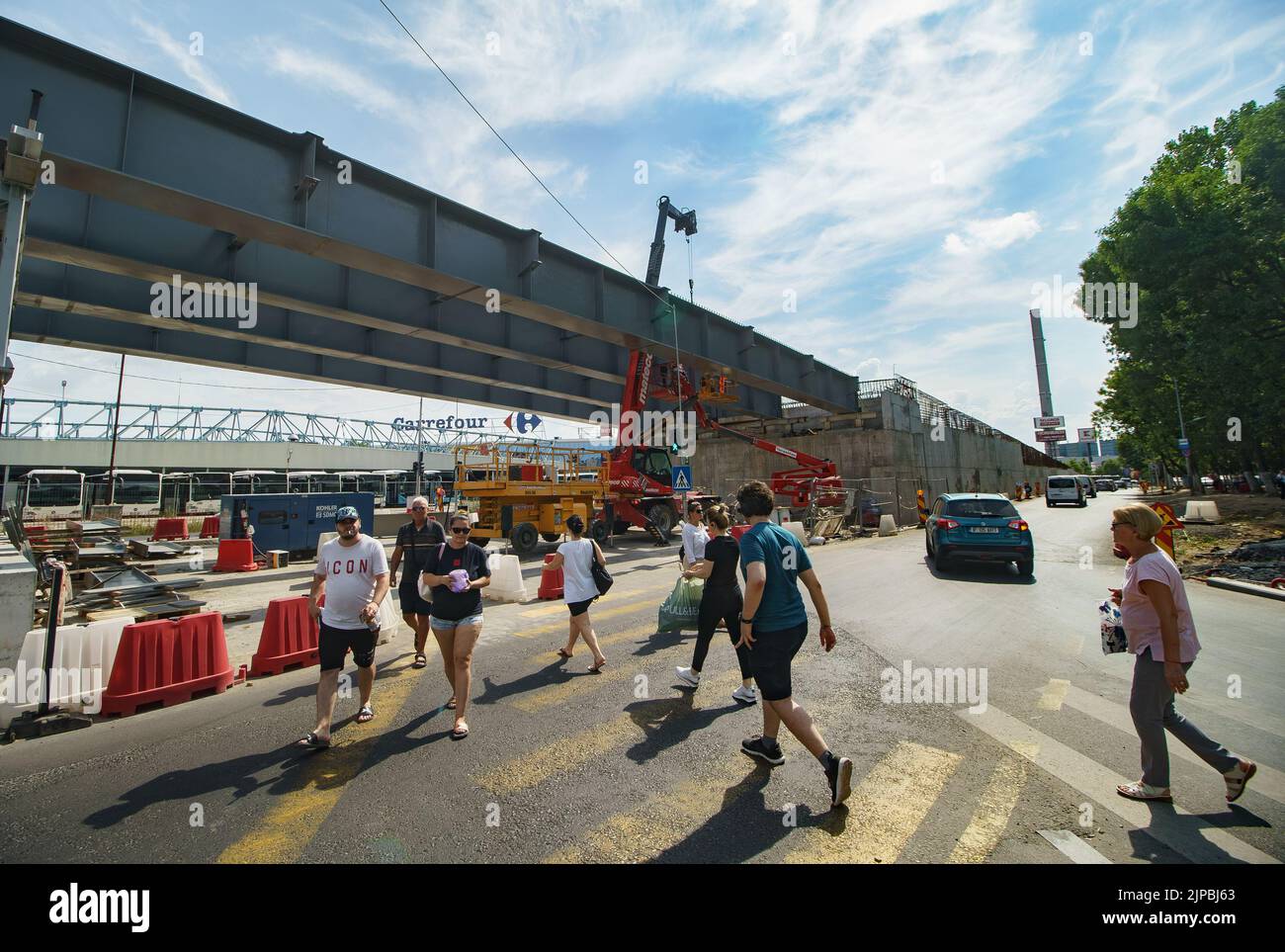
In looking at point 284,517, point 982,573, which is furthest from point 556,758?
point 284,517

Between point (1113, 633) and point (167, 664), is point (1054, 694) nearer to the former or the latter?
point (1113, 633)

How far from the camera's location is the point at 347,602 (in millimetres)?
4426

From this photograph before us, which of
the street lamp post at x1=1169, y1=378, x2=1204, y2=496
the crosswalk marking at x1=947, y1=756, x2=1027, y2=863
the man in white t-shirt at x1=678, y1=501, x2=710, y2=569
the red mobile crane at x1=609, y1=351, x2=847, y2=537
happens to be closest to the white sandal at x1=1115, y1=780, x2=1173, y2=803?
the crosswalk marking at x1=947, y1=756, x2=1027, y2=863

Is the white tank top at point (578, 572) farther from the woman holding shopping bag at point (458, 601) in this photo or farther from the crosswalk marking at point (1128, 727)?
the crosswalk marking at point (1128, 727)

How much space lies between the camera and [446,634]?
4699mm

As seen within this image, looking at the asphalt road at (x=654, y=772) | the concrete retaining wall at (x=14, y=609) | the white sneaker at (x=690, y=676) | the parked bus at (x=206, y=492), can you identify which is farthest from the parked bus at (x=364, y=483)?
the white sneaker at (x=690, y=676)

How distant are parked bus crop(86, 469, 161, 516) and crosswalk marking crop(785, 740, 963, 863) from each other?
4381 cm

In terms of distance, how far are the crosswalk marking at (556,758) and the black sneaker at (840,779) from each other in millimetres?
1610

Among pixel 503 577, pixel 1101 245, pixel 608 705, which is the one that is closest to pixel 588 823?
pixel 608 705

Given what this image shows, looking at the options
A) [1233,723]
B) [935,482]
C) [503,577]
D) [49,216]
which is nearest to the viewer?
[1233,723]

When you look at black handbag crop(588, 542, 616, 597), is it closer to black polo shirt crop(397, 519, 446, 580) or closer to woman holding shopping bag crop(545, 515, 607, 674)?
woman holding shopping bag crop(545, 515, 607, 674)
